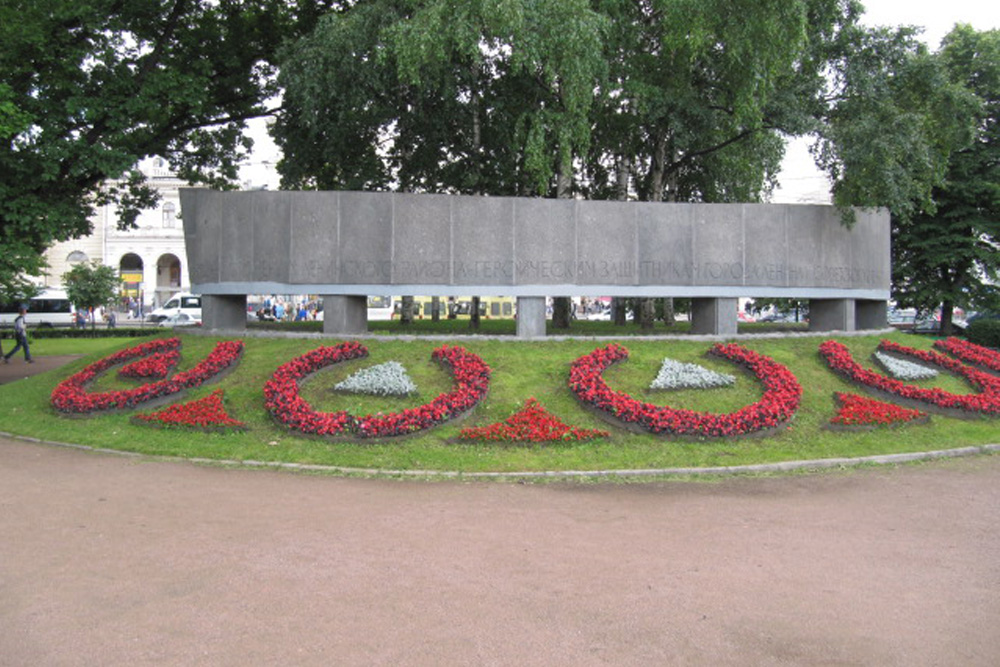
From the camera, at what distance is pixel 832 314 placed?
16172mm

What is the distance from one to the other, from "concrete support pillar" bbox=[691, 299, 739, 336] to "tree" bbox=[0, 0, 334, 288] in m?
12.8

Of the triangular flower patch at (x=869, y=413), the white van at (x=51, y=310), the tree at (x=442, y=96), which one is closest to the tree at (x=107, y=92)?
the tree at (x=442, y=96)

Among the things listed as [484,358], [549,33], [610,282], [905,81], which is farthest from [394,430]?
[905,81]

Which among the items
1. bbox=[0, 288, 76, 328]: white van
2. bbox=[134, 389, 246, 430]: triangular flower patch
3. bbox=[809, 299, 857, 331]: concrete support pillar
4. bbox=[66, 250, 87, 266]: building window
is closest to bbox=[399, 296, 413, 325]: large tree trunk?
bbox=[809, 299, 857, 331]: concrete support pillar

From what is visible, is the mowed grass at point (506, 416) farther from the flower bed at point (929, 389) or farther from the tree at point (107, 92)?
the tree at point (107, 92)

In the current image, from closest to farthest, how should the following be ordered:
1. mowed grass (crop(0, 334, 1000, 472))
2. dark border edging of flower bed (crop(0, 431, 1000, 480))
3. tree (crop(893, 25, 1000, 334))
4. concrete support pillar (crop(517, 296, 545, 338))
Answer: dark border edging of flower bed (crop(0, 431, 1000, 480)) < mowed grass (crop(0, 334, 1000, 472)) < concrete support pillar (crop(517, 296, 545, 338)) < tree (crop(893, 25, 1000, 334))

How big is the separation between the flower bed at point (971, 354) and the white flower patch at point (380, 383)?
1136cm

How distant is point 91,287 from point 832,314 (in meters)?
36.5

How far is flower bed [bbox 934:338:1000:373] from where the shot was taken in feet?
48.3

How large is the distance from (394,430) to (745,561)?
527 cm

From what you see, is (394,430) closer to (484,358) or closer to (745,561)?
(484,358)

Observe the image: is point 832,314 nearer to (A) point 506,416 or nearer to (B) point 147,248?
(A) point 506,416

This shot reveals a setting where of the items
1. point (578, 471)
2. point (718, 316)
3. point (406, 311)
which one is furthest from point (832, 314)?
point (406, 311)

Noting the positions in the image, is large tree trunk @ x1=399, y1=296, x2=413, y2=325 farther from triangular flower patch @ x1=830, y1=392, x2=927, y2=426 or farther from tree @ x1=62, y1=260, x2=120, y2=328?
tree @ x1=62, y1=260, x2=120, y2=328
